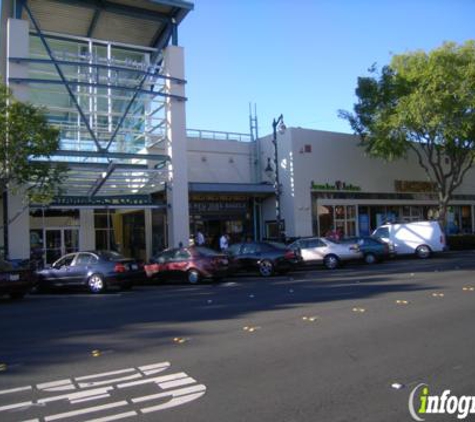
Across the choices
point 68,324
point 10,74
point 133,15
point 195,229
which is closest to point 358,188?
point 195,229

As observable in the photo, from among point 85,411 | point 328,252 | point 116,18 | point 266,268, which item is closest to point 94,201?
point 116,18

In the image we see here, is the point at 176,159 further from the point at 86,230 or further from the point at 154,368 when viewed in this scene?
the point at 154,368

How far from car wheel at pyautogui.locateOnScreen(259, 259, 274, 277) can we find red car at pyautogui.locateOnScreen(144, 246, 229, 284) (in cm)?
217

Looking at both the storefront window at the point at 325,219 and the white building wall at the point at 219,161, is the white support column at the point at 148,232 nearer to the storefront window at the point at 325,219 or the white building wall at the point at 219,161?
the white building wall at the point at 219,161

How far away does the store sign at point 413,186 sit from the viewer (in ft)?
122

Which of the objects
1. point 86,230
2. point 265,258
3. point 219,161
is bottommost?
point 265,258

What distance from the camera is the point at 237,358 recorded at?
274 inches

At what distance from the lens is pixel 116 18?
85.3ft

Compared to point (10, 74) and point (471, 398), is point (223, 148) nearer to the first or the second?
point (10, 74)

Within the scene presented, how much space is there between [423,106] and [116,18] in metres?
16.4

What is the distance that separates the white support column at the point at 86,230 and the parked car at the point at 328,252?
10800 millimetres

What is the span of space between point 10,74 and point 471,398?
22169mm

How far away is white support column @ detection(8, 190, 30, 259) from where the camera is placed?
2214cm

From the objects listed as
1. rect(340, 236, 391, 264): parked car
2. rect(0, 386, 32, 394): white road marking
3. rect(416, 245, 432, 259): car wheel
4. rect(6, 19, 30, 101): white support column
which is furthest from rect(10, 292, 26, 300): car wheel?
rect(416, 245, 432, 259): car wheel
